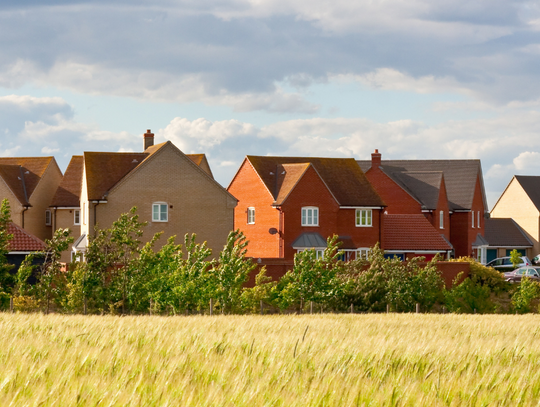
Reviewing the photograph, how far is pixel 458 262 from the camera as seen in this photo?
4519 cm

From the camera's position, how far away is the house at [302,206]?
165 feet

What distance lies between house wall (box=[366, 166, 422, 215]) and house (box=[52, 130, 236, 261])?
17.5 m

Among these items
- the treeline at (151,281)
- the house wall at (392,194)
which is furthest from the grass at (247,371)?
the house wall at (392,194)

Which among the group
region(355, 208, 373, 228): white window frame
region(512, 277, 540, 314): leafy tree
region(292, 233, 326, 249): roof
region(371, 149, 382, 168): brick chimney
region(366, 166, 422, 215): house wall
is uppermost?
region(371, 149, 382, 168): brick chimney

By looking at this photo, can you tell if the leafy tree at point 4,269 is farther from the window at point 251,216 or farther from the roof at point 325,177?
the window at point 251,216

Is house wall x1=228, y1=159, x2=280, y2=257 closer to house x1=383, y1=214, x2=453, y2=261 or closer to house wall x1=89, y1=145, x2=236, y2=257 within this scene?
house wall x1=89, y1=145, x2=236, y2=257

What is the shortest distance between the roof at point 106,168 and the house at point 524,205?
148ft

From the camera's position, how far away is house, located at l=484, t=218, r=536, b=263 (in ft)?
248

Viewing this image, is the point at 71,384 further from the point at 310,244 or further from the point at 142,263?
the point at 310,244

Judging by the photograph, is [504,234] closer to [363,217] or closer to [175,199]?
[363,217]

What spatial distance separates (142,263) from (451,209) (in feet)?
145

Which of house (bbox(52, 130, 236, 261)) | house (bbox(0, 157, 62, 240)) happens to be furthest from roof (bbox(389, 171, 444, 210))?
house (bbox(0, 157, 62, 240))

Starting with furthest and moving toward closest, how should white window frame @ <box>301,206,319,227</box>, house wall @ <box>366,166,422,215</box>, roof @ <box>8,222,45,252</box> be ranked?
house wall @ <box>366,166,422,215</box> < white window frame @ <box>301,206,319,227</box> < roof @ <box>8,222,45,252</box>

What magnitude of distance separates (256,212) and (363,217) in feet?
24.5
